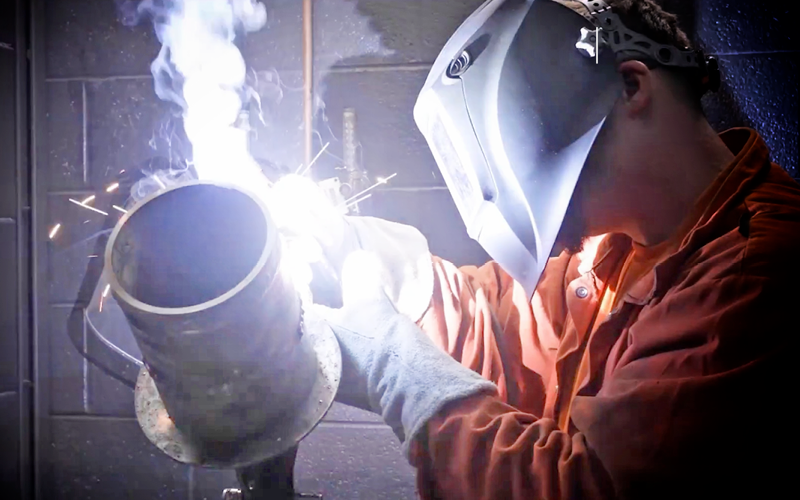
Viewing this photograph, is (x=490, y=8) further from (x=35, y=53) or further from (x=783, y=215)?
(x=35, y=53)

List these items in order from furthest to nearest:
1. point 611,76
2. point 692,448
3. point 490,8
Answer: point 490,8 → point 611,76 → point 692,448

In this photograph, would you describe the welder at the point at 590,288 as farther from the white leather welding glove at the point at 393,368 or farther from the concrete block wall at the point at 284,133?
the concrete block wall at the point at 284,133

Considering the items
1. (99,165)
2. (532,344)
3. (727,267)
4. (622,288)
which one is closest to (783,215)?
(727,267)

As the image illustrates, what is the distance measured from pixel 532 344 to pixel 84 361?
2.91 ft

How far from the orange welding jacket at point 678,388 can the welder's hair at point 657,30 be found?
109 millimetres

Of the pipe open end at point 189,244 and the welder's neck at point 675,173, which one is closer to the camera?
the pipe open end at point 189,244

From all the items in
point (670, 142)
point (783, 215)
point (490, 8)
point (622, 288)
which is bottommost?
point (622, 288)

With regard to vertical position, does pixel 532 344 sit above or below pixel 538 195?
below

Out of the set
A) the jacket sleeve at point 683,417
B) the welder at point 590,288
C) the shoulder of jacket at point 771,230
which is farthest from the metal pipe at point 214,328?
the shoulder of jacket at point 771,230

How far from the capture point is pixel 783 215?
848 millimetres

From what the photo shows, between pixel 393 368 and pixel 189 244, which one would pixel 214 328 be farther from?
pixel 393 368

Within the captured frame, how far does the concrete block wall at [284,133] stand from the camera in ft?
3.62

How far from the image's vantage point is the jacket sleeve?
76 centimetres

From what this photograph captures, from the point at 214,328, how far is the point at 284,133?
1.95ft
